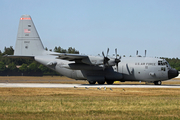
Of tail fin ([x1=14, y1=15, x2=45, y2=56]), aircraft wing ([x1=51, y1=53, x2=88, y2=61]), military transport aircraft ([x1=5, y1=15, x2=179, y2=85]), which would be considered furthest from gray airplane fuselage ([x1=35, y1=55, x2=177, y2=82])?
tail fin ([x1=14, y1=15, x2=45, y2=56])

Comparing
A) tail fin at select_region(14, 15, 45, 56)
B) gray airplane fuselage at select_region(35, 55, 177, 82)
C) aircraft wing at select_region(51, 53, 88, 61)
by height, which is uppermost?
tail fin at select_region(14, 15, 45, 56)

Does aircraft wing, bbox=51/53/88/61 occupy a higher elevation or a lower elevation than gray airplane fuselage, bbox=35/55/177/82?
higher

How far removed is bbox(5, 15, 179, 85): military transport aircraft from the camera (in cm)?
3350

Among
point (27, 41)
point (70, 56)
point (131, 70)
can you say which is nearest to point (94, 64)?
point (70, 56)

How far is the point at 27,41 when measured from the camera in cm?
3831

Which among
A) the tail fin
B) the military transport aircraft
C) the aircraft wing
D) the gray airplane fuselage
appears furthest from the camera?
the tail fin

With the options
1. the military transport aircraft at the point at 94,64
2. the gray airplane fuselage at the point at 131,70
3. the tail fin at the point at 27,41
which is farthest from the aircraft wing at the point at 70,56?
the tail fin at the point at 27,41

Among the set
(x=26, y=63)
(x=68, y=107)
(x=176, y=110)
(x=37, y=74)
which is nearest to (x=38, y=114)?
(x=68, y=107)

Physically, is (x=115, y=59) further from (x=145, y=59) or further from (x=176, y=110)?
(x=176, y=110)

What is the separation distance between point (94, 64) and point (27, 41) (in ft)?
39.9

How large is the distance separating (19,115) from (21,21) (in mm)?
28922

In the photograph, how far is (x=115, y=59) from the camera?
33688mm

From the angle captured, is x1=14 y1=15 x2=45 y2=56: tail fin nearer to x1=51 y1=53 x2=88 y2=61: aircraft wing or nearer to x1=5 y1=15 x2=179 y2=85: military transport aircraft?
x1=5 y1=15 x2=179 y2=85: military transport aircraft

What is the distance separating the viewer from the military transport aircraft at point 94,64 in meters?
33.5
